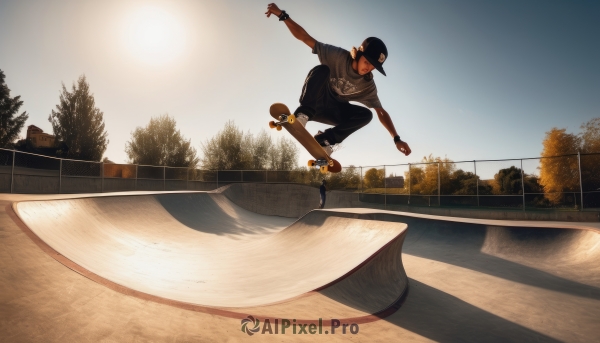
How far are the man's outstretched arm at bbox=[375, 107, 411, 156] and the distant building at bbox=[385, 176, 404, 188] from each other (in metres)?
13.6

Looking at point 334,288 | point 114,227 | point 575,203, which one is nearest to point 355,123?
point 334,288

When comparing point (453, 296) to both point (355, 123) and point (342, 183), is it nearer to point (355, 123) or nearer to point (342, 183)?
point (355, 123)

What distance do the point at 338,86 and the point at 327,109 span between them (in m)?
0.33

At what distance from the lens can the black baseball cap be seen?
358 centimetres

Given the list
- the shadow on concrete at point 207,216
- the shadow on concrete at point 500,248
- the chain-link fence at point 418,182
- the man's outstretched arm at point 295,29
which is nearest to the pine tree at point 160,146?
the chain-link fence at point 418,182

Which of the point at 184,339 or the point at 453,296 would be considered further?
the point at 453,296

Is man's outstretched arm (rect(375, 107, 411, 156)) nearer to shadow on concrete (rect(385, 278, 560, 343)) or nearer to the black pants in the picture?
the black pants

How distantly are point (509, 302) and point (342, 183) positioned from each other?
16.6 m

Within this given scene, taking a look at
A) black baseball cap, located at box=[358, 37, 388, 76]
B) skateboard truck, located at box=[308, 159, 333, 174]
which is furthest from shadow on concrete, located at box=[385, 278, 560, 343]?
black baseball cap, located at box=[358, 37, 388, 76]

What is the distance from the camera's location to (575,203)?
49.1 ft

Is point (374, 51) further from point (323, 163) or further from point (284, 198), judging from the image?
point (284, 198)

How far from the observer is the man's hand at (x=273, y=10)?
137 inches

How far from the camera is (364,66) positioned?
376 centimetres

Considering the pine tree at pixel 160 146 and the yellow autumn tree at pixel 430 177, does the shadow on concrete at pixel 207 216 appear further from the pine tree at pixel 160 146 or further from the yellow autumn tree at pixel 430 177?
the pine tree at pixel 160 146
